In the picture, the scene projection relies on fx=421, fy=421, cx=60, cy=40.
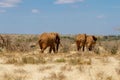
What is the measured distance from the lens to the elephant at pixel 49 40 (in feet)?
92.6

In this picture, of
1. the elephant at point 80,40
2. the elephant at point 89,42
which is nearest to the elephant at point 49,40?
the elephant at point 80,40

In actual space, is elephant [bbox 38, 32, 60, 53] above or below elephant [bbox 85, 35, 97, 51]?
above

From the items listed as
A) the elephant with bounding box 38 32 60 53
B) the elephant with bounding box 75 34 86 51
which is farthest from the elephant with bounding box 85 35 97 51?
the elephant with bounding box 38 32 60 53

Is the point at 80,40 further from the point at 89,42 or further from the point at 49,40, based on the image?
the point at 49,40

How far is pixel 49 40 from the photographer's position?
28.6 m

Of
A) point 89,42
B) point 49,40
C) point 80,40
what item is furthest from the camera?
point 89,42

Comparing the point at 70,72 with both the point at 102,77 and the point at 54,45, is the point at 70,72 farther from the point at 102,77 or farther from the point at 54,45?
the point at 54,45

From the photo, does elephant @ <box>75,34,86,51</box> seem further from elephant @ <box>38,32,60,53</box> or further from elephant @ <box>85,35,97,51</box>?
elephant @ <box>38,32,60,53</box>

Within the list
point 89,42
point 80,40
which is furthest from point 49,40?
point 89,42

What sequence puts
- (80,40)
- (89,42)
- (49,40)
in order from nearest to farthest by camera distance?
1. (49,40)
2. (80,40)
3. (89,42)

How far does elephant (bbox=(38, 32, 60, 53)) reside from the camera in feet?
92.6

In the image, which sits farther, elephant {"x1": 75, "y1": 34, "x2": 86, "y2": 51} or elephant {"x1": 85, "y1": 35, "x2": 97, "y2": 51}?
elephant {"x1": 85, "y1": 35, "x2": 97, "y2": 51}

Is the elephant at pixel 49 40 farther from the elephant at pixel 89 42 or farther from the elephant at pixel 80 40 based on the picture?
the elephant at pixel 89 42

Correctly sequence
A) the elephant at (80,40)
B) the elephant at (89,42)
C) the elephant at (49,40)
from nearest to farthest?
the elephant at (49,40)
the elephant at (80,40)
the elephant at (89,42)
